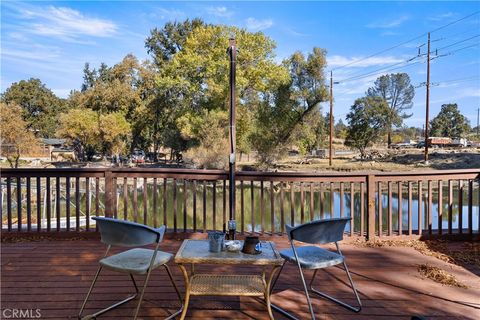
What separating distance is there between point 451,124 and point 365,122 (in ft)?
95.1

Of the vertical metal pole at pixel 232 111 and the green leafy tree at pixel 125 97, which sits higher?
the green leafy tree at pixel 125 97

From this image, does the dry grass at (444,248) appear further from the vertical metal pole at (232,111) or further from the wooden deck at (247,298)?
the vertical metal pole at (232,111)

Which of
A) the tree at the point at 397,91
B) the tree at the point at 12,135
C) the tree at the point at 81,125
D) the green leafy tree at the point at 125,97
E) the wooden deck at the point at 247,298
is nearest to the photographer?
the wooden deck at the point at 247,298

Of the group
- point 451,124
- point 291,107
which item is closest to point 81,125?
point 291,107

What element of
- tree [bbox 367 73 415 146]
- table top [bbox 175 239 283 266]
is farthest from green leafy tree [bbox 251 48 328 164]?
tree [bbox 367 73 415 146]

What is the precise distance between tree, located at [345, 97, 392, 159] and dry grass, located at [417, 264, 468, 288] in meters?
29.5

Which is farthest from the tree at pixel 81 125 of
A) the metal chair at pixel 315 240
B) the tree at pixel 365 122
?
the metal chair at pixel 315 240

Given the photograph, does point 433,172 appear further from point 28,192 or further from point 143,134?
point 143,134

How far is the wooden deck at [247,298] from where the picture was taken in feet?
7.39

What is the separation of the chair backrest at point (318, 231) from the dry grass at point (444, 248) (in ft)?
6.10

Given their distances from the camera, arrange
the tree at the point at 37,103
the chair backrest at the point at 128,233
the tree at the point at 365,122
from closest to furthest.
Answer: the chair backrest at the point at 128,233, the tree at the point at 365,122, the tree at the point at 37,103

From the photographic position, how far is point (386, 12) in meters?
9.95

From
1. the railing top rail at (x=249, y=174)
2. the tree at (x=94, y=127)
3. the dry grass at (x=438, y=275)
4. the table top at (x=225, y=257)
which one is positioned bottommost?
the dry grass at (x=438, y=275)

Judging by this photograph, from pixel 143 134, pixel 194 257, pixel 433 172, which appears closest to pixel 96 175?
pixel 194 257
